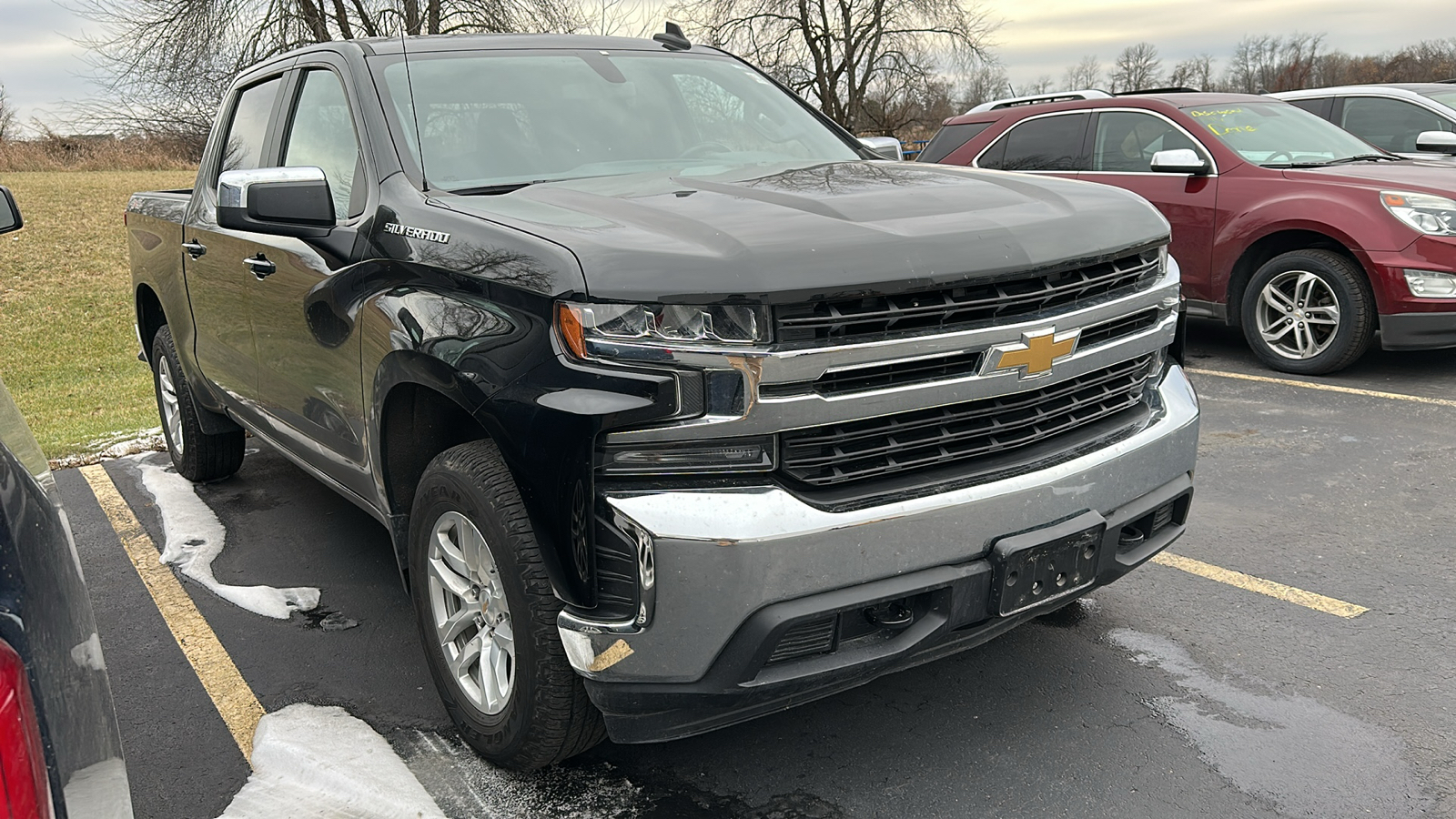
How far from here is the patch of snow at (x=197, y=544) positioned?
411 cm

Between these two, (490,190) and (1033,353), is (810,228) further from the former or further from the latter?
(490,190)

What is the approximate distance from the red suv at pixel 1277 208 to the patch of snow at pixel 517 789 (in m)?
5.75

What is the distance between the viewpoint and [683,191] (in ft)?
9.88

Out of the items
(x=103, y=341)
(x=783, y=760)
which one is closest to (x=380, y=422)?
(x=783, y=760)

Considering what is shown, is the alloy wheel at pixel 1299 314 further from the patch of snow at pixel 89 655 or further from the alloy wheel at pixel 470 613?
the patch of snow at pixel 89 655

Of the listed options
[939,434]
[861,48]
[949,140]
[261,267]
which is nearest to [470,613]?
[939,434]

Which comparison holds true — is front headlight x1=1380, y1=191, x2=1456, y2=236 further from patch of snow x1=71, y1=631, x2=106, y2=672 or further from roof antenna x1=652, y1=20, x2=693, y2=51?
patch of snow x1=71, y1=631, x2=106, y2=672

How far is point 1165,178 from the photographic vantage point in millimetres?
7766

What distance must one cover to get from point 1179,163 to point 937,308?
5634mm

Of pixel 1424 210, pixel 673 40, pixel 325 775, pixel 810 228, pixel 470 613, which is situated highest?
pixel 673 40

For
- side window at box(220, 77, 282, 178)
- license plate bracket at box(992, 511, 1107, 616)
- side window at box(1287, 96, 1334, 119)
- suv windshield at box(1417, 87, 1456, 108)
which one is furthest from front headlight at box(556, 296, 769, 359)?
suv windshield at box(1417, 87, 1456, 108)

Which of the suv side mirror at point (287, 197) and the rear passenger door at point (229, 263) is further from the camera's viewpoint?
the rear passenger door at point (229, 263)

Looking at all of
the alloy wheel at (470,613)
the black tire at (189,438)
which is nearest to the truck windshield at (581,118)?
the alloy wheel at (470,613)

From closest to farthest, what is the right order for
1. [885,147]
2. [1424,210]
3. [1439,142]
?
[885,147] < [1424,210] < [1439,142]
